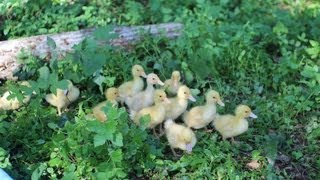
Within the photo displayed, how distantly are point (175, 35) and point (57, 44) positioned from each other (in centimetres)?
118

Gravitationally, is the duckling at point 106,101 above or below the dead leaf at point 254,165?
above

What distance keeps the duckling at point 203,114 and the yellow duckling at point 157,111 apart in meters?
0.22

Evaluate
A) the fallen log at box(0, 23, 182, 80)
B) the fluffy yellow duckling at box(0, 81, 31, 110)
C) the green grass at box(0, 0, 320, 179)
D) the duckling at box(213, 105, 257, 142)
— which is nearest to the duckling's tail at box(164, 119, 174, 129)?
the green grass at box(0, 0, 320, 179)

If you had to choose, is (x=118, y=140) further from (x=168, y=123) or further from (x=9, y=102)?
(x=9, y=102)

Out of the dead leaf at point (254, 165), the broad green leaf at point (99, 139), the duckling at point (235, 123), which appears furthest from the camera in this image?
the duckling at point (235, 123)

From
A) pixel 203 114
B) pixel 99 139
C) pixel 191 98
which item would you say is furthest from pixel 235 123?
pixel 99 139

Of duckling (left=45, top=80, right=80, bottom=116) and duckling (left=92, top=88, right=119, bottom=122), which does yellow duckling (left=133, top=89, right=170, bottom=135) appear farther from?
duckling (left=45, top=80, right=80, bottom=116)

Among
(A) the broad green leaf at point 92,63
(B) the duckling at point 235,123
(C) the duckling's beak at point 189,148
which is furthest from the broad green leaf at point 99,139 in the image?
(A) the broad green leaf at point 92,63

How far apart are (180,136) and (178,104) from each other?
14.9 inches

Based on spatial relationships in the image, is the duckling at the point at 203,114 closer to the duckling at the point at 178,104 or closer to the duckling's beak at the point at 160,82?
the duckling at the point at 178,104

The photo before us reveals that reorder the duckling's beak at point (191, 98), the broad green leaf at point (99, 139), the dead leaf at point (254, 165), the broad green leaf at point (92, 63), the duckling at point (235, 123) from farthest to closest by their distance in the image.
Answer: the broad green leaf at point (92, 63)
the duckling's beak at point (191, 98)
the duckling at point (235, 123)
the dead leaf at point (254, 165)
the broad green leaf at point (99, 139)

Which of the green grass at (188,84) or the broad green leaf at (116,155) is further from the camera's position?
the green grass at (188,84)

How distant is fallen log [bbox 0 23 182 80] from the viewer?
5652mm

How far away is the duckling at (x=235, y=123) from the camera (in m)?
4.92
